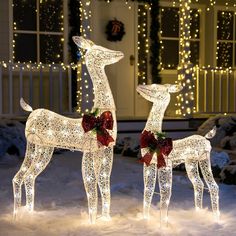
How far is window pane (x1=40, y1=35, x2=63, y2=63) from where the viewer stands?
384 inches

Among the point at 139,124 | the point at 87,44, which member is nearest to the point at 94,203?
the point at 87,44

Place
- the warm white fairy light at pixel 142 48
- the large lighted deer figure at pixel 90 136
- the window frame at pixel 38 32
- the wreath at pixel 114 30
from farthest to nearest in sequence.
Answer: the warm white fairy light at pixel 142 48
the wreath at pixel 114 30
the window frame at pixel 38 32
the large lighted deer figure at pixel 90 136

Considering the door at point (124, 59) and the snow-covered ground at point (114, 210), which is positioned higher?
the door at point (124, 59)

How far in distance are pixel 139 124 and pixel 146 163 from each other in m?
5.11

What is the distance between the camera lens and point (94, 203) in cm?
379

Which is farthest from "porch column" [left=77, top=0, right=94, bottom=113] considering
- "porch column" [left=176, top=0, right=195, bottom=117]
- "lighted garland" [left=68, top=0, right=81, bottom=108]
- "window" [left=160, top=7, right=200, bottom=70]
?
"window" [left=160, top=7, right=200, bottom=70]

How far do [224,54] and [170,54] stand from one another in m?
1.42

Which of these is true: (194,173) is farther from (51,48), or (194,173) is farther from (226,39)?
(226,39)

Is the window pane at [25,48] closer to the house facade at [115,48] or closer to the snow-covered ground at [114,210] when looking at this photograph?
the house facade at [115,48]

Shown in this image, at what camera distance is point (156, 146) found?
383 cm

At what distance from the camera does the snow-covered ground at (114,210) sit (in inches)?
145

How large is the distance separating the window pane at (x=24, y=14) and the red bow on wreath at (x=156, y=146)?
6327 mm

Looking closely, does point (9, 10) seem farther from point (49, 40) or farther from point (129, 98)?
point (129, 98)

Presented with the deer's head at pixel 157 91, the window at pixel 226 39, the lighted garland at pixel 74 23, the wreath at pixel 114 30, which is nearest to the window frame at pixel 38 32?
the lighted garland at pixel 74 23
